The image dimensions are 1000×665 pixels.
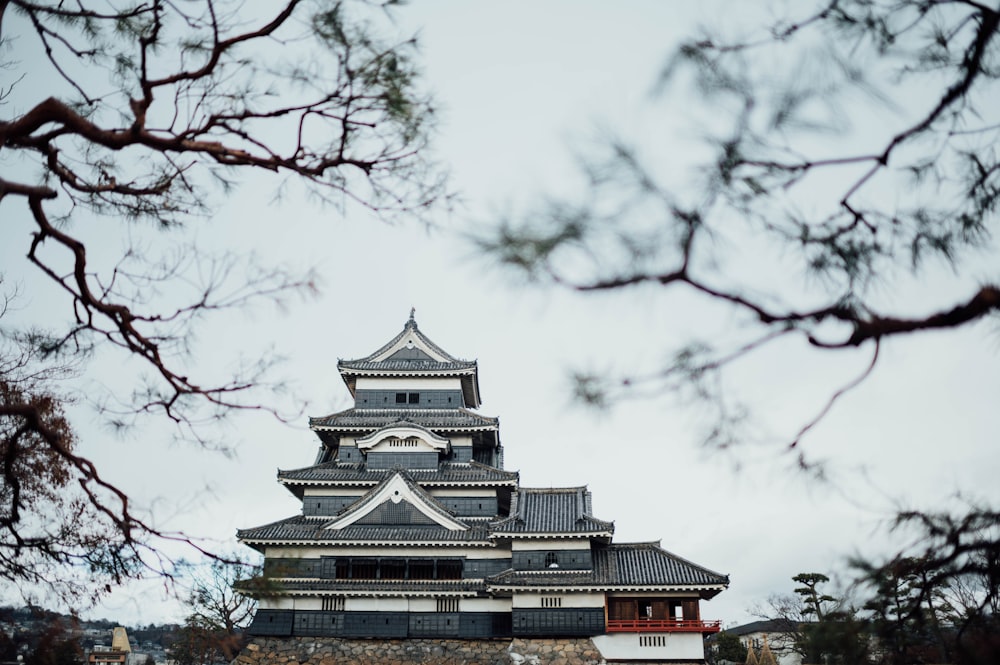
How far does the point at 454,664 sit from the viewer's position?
1967cm

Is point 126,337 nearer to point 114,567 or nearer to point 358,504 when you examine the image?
point 114,567

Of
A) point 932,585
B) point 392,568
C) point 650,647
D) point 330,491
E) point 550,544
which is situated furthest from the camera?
point 330,491

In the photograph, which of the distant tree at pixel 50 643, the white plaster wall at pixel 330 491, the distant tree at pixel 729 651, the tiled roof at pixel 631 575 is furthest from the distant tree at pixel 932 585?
the distant tree at pixel 729 651

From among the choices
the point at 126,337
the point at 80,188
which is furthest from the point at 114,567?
the point at 80,188

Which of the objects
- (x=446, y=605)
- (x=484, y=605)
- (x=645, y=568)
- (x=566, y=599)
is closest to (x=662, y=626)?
(x=645, y=568)

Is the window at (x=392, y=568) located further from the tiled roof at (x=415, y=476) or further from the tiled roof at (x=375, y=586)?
the tiled roof at (x=415, y=476)

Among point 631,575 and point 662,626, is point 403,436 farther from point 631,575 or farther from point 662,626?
point 662,626

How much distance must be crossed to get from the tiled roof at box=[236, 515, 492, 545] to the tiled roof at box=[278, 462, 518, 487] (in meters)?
1.55

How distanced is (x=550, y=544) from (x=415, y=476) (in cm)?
489

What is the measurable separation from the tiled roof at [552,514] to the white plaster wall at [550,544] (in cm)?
34

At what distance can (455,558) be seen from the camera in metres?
21.5

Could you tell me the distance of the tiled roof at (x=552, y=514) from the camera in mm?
20859

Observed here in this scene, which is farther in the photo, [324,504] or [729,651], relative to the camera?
[729,651]

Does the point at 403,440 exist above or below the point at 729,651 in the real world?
above
